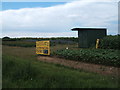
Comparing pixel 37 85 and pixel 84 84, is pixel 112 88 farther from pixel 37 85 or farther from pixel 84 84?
pixel 37 85

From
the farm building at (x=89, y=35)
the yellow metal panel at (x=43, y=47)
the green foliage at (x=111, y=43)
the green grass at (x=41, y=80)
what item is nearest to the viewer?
the green grass at (x=41, y=80)

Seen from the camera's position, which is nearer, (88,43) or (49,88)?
(49,88)

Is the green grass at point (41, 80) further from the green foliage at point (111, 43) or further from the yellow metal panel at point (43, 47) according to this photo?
the green foliage at point (111, 43)

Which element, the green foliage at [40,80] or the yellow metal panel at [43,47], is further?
the yellow metal panel at [43,47]

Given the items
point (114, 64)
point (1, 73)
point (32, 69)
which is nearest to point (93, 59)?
point (114, 64)

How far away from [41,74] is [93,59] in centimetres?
523

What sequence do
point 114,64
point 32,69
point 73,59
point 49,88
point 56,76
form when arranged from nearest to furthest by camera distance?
1. point 49,88
2. point 56,76
3. point 32,69
4. point 114,64
5. point 73,59

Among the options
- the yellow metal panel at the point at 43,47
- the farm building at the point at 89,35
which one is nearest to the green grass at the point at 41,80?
the yellow metal panel at the point at 43,47

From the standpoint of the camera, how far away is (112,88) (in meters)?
5.55

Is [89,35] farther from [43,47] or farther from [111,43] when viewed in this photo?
[43,47]

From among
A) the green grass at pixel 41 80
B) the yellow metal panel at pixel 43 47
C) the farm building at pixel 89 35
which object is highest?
the farm building at pixel 89 35

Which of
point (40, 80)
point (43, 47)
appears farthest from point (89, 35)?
point (40, 80)

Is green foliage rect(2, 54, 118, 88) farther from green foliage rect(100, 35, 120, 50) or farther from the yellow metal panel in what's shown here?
green foliage rect(100, 35, 120, 50)

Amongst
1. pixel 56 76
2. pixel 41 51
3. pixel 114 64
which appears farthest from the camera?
pixel 41 51
